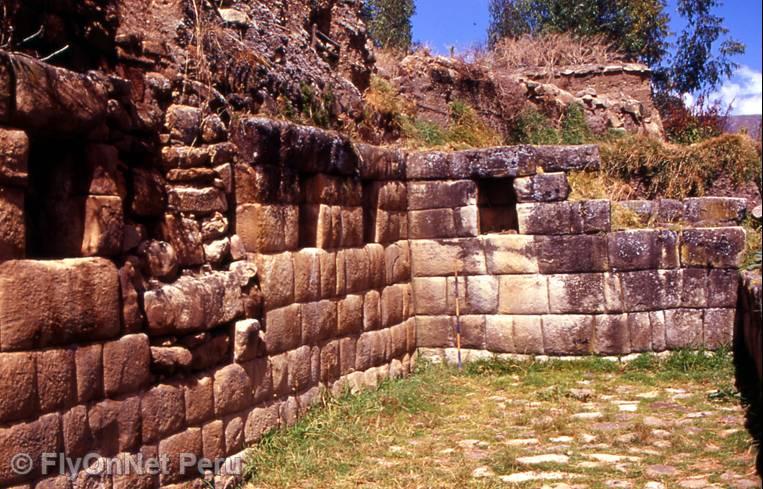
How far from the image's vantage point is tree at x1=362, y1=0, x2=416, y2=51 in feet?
73.6

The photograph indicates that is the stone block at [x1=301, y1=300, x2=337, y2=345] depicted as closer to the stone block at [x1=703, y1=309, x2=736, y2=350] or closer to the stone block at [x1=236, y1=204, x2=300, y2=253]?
the stone block at [x1=236, y1=204, x2=300, y2=253]

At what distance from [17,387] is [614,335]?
24.7ft

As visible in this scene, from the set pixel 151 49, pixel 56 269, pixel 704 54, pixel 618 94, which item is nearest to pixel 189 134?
pixel 151 49

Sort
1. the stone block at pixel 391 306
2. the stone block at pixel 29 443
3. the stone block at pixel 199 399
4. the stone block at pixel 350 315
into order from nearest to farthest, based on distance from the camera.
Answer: the stone block at pixel 29 443
the stone block at pixel 199 399
the stone block at pixel 350 315
the stone block at pixel 391 306

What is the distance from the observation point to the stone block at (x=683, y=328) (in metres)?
10.2

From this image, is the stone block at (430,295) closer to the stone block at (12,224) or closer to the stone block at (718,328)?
the stone block at (718,328)

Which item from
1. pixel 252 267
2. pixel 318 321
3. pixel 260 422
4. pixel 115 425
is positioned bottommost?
pixel 260 422

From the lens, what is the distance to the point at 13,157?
14.7 ft

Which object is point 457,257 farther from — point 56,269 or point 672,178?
point 56,269

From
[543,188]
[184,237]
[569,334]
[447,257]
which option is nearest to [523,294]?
[569,334]

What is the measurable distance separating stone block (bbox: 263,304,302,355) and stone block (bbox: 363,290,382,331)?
1.55m

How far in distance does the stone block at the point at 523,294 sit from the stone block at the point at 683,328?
1476mm

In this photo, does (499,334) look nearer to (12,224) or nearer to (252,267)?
(252,267)

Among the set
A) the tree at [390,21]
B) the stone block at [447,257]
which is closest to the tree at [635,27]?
the tree at [390,21]
